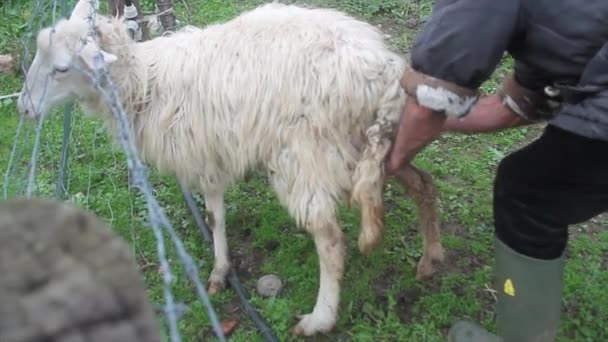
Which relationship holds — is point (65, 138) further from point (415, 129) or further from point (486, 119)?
point (486, 119)

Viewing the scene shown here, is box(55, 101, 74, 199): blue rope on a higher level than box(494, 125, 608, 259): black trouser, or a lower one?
lower

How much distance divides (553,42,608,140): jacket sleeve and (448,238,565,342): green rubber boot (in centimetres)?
63

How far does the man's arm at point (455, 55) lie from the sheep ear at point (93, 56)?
121 cm

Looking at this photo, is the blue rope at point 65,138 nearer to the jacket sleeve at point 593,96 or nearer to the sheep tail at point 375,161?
the sheep tail at point 375,161

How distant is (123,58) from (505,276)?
1.73m

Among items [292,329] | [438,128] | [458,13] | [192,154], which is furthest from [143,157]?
[458,13]

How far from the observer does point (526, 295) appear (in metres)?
2.45

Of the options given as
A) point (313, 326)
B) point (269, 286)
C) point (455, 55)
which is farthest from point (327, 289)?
point (455, 55)

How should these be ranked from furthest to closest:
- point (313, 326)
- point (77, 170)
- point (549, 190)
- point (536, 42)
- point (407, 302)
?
point (77, 170) → point (407, 302) → point (313, 326) → point (549, 190) → point (536, 42)

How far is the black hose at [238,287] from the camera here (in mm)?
2901

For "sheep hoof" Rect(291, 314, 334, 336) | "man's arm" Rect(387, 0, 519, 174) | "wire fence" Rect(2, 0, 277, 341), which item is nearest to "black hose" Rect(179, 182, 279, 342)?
"wire fence" Rect(2, 0, 277, 341)

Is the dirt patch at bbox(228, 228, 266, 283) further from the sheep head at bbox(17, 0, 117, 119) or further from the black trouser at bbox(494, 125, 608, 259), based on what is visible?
the black trouser at bbox(494, 125, 608, 259)

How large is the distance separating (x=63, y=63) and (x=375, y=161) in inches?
50.5

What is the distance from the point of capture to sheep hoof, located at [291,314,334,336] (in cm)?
292
